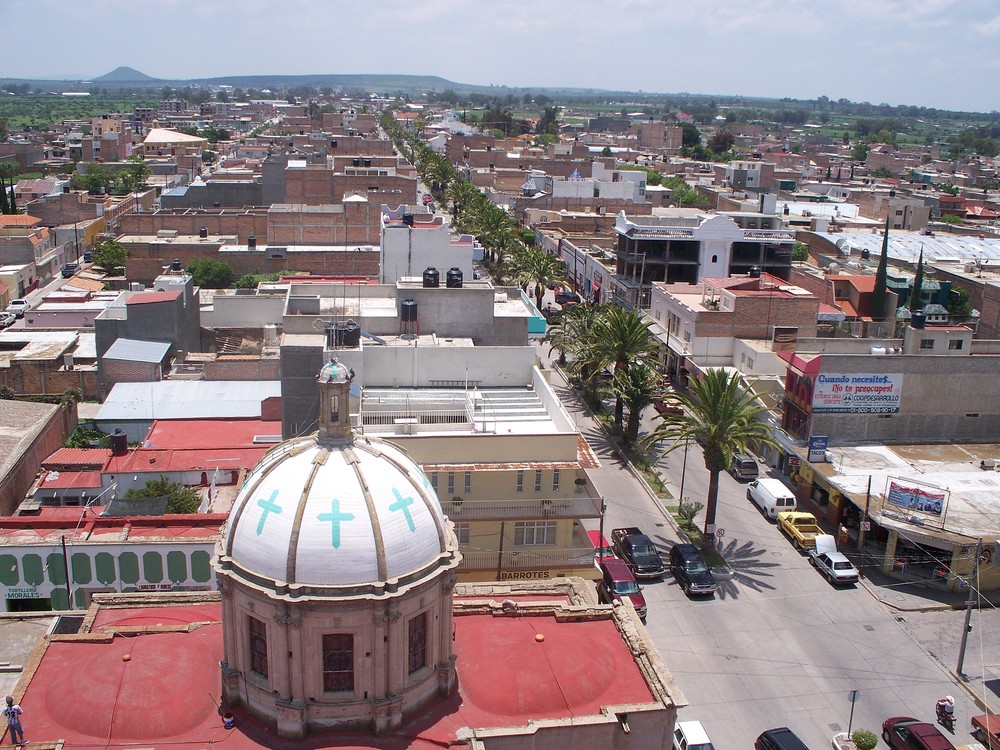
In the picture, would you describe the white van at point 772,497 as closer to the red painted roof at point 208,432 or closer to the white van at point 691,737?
the white van at point 691,737

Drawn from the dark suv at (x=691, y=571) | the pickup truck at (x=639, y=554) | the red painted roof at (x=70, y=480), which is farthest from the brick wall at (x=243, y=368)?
the dark suv at (x=691, y=571)

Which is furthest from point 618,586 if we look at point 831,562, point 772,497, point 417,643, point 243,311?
point 243,311

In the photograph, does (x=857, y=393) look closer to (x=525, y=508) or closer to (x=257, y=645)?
(x=525, y=508)

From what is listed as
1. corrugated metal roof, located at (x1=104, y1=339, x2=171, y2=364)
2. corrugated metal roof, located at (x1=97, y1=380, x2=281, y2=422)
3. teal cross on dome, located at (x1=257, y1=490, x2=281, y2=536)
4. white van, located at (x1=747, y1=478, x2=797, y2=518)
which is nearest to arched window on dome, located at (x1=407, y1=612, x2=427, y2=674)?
teal cross on dome, located at (x1=257, y1=490, x2=281, y2=536)

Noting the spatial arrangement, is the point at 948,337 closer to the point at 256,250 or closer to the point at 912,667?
the point at 912,667

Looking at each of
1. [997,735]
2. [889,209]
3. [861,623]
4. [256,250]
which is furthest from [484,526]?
[889,209]

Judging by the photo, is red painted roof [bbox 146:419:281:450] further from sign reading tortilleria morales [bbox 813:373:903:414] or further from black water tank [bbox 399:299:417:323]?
sign reading tortilleria morales [bbox 813:373:903:414]
